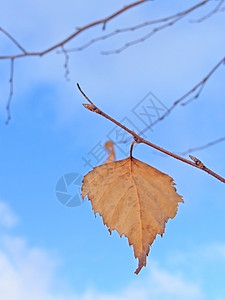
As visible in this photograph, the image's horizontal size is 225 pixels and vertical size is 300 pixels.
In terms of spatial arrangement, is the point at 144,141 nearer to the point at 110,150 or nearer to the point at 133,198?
the point at 133,198

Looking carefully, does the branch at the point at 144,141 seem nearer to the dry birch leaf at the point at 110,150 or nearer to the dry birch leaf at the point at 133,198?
the dry birch leaf at the point at 133,198

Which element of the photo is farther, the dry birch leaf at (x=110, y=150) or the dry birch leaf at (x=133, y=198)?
the dry birch leaf at (x=110, y=150)

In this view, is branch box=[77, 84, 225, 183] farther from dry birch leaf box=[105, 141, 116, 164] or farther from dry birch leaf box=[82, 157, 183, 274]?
dry birch leaf box=[105, 141, 116, 164]

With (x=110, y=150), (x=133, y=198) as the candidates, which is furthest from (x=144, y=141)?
(x=110, y=150)

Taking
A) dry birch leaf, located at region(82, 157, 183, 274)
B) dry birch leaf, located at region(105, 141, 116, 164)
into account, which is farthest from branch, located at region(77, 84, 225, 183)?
dry birch leaf, located at region(105, 141, 116, 164)

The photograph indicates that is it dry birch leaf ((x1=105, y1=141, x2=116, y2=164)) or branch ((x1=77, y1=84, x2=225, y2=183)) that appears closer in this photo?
branch ((x1=77, y1=84, x2=225, y2=183))

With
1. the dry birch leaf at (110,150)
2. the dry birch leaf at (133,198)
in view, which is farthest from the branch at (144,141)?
the dry birch leaf at (110,150)

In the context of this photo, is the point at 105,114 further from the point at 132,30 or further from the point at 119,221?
the point at 132,30

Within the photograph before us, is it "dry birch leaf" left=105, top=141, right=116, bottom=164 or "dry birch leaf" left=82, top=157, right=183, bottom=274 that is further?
"dry birch leaf" left=105, top=141, right=116, bottom=164
